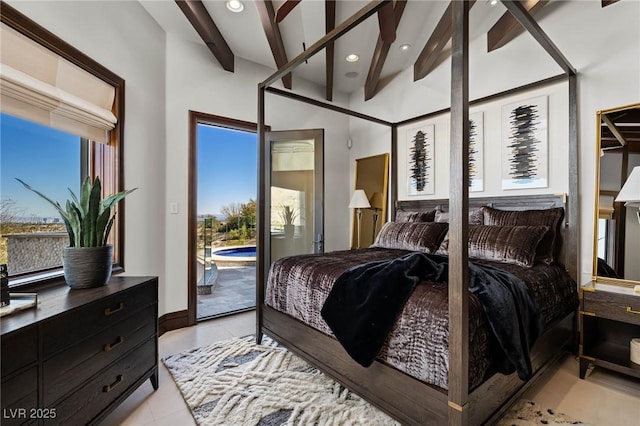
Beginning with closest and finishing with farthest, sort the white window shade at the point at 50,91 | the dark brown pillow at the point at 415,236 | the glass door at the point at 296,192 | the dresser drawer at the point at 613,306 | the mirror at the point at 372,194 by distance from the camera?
the white window shade at the point at 50,91 → the dresser drawer at the point at 613,306 → the dark brown pillow at the point at 415,236 → the glass door at the point at 296,192 → the mirror at the point at 372,194

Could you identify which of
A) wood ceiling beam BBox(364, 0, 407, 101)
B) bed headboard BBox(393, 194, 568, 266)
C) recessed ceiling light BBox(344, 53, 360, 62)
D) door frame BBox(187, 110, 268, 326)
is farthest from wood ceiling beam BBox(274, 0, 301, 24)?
bed headboard BBox(393, 194, 568, 266)

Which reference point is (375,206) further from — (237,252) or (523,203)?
(237,252)

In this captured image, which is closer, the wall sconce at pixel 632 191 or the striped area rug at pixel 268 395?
the striped area rug at pixel 268 395

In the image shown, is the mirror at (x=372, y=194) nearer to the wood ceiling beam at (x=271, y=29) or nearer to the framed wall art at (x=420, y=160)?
the framed wall art at (x=420, y=160)

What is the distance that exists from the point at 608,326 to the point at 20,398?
360cm

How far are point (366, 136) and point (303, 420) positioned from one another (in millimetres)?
3706

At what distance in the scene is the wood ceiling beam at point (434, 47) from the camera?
8.70ft

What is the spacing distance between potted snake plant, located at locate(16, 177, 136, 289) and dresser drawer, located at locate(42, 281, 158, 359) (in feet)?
0.68

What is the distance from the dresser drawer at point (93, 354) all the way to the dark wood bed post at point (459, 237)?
169 cm

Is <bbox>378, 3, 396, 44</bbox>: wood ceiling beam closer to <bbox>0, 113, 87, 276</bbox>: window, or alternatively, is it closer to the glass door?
the glass door

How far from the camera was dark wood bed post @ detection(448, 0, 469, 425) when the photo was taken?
50.1 inches

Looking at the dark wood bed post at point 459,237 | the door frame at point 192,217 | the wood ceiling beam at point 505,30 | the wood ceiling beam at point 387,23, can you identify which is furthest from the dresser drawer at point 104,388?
the wood ceiling beam at point 505,30

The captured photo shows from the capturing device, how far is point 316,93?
4473mm

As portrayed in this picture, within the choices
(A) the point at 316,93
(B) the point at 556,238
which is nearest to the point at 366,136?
(A) the point at 316,93
